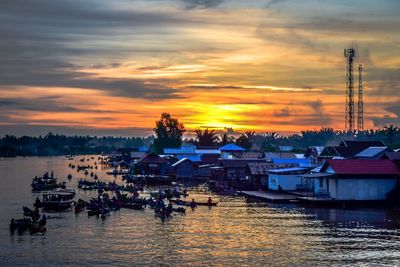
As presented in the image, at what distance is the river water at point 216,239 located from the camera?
36812mm

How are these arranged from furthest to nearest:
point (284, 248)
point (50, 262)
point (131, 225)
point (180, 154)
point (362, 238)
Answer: point (180, 154)
point (131, 225)
point (362, 238)
point (284, 248)
point (50, 262)

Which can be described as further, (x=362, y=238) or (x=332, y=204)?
(x=332, y=204)

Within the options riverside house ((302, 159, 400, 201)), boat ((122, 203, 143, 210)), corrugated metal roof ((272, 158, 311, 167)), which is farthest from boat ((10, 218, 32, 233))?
corrugated metal roof ((272, 158, 311, 167))

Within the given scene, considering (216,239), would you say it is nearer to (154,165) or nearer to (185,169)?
(185,169)

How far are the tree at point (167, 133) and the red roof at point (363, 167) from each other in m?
94.9

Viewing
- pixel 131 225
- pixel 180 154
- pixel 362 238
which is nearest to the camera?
pixel 362 238

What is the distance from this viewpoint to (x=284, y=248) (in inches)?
1577

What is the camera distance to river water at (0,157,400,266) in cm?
3681

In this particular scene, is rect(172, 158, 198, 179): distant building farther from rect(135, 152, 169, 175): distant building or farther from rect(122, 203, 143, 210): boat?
rect(122, 203, 143, 210): boat

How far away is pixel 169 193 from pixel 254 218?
20.6 meters

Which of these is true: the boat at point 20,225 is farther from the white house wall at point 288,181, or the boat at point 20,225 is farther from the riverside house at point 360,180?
the white house wall at point 288,181

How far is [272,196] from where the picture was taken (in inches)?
2734

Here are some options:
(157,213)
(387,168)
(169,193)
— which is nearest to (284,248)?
(157,213)

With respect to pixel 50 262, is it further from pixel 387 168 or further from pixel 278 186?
pixel 278 186
